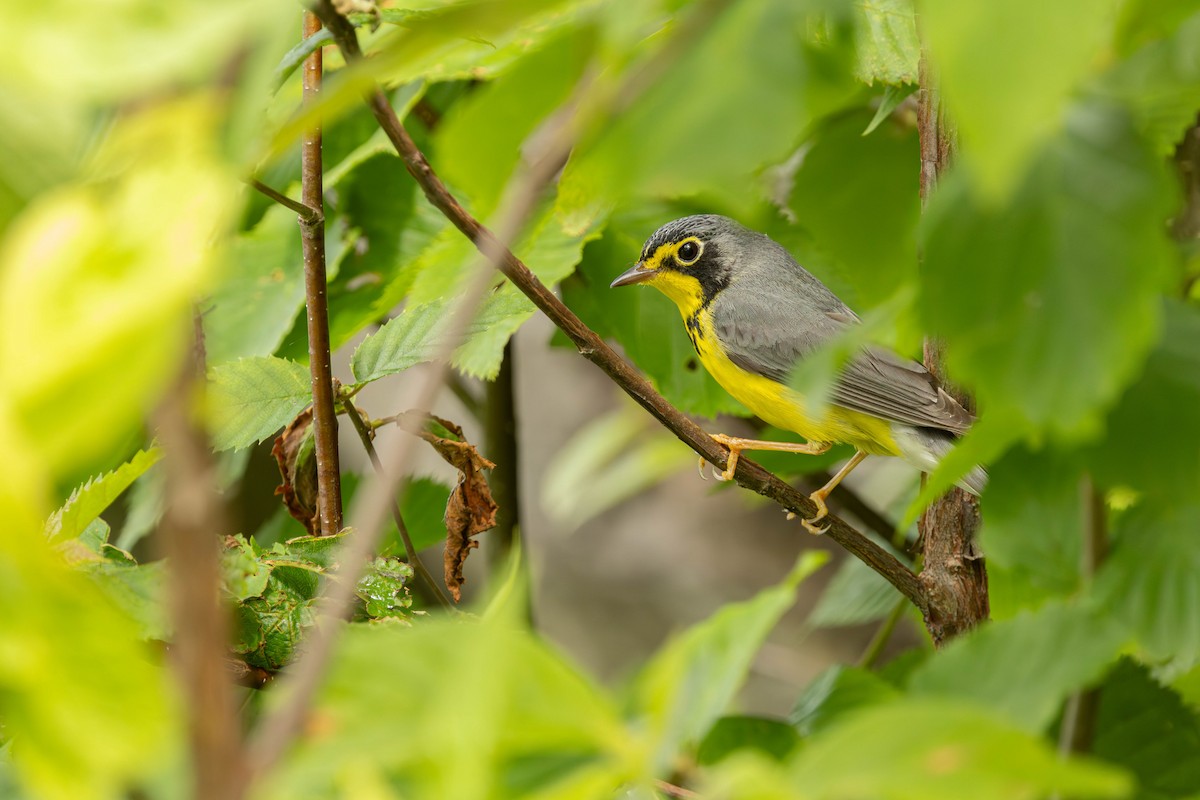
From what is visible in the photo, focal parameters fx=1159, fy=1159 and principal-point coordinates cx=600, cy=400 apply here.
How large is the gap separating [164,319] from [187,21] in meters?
0.12

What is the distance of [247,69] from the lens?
0.51 m

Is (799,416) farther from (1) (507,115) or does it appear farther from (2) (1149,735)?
(1) (507,115)

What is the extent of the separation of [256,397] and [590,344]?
1.59 ft

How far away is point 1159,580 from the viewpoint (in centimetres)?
72

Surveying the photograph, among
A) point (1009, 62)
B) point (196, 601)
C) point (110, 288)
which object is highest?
point (1009, 62)

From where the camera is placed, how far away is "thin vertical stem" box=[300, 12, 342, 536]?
1.34 m

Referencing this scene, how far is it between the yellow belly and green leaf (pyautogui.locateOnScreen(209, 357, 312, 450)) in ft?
4.44

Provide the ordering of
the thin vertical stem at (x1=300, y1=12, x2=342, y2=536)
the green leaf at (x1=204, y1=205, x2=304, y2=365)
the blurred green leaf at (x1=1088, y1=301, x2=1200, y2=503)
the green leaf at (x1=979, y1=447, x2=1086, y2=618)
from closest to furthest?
the blurred green leaf at (x1=1088, y1=301, x2=1200, y2=503), the green leaf at (x1=979, y1=447, x2=1086, y2=618), the thin vertical stem at (x1=300, y1=12, x2=342, y2=536), the green leaf at (x1=204, y1=205, x2=304, y2=365)

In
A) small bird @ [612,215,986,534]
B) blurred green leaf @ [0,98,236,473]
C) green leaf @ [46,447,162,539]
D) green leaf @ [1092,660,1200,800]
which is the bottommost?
small bird @ [612,215,986,534]

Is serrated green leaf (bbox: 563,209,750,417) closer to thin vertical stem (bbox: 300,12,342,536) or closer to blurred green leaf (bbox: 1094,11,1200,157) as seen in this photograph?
thin vertical stem (bbox: 300,12,342,536)

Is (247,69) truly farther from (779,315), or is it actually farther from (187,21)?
(779,315)

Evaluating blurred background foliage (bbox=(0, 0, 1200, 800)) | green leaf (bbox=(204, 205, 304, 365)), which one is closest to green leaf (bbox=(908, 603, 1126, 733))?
blurred background foliage (bbox=(0, 0, 1200, 800))

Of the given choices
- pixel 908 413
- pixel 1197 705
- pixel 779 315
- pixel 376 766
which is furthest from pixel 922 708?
pixel 779 315

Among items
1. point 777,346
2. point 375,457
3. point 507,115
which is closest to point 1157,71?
point 507,115
